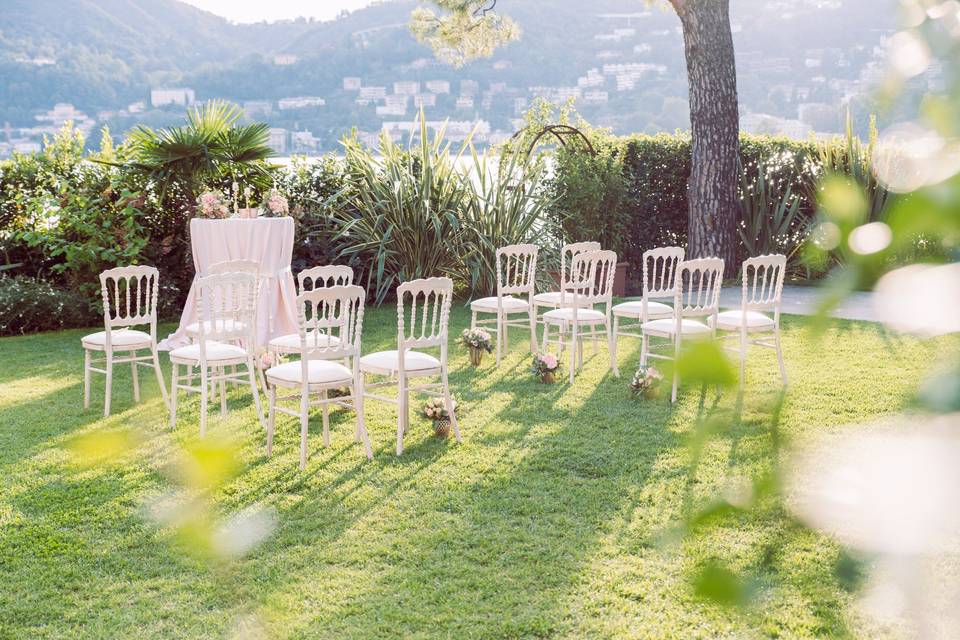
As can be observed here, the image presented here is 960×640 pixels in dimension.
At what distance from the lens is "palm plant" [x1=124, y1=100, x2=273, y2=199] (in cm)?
808

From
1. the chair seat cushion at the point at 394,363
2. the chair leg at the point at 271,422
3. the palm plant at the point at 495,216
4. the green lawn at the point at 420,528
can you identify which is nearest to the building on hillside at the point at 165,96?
→ the palm plant at the point at 495,216

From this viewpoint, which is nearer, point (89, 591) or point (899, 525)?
point (899, 525)

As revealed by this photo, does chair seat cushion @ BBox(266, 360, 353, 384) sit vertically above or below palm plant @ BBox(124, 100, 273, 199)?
below

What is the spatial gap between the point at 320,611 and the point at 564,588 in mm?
804

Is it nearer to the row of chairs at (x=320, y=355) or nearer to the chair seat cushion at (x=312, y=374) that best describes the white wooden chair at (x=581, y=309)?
the row of chairs at (x=320, y=355)

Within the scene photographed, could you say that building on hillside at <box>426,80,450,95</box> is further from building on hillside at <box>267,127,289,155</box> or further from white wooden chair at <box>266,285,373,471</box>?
white wooden chair at <box>266,285,373,471</box>

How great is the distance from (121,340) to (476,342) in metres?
2.29

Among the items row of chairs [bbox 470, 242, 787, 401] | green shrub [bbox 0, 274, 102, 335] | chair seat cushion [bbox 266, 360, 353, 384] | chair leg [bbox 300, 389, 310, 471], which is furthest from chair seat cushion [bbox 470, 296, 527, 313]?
green shrub [bbox 0, 274, 102, 335]

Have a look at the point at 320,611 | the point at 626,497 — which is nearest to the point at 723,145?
the point at 626,497

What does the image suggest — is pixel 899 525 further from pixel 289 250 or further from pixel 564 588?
pixel 289 250

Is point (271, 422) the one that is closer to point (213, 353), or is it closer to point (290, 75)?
point (213, 353)

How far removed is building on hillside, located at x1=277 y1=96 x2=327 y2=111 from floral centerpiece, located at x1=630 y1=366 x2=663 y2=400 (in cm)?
1132

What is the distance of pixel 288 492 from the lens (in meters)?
3.98

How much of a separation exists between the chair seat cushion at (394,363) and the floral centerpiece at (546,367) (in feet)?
4.29
